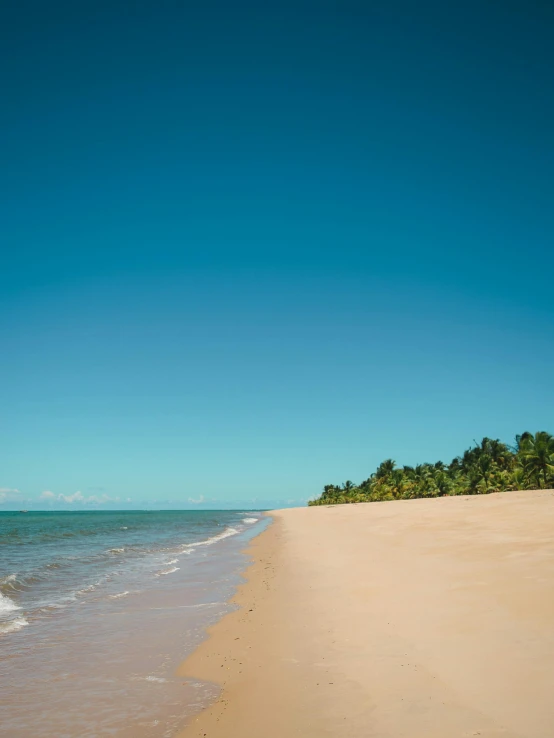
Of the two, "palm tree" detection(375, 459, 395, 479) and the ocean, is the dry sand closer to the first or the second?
the ocean

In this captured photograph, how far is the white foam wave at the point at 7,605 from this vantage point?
15250mm

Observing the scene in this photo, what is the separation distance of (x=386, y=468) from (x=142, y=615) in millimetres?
102597

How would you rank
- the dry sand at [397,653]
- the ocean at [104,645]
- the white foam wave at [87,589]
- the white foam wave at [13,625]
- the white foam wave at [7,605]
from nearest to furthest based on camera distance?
the dry sand at [397,653] < the ocean at [104,645] < the white foam wave at [13,625] < the white foam wave at [7,605] < the white foam wave at [87,589]

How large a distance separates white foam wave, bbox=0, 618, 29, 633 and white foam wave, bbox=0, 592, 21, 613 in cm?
167

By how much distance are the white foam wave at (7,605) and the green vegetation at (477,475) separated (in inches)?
2048

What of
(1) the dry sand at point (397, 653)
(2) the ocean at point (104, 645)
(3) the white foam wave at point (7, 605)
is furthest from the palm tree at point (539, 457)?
(3) the white foam wave at point (7, 605)

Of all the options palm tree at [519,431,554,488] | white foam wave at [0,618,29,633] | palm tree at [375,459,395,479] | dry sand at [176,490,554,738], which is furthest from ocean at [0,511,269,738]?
palm tree at [375,459,395,479]

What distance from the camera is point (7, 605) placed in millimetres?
15859

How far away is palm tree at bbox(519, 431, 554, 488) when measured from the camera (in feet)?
169

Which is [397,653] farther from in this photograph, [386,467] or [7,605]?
[386,467]

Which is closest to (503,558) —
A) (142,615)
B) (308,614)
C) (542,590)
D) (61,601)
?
(542,590)

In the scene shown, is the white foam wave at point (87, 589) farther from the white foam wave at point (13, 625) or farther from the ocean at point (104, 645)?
the white foam wave at point (13, 625)

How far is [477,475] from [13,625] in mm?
66953

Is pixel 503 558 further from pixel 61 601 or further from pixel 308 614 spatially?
pixel 61 601
